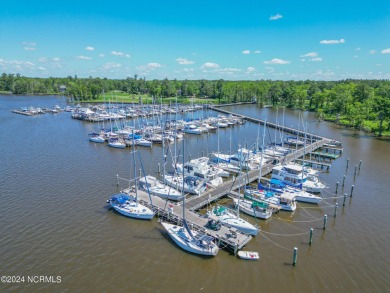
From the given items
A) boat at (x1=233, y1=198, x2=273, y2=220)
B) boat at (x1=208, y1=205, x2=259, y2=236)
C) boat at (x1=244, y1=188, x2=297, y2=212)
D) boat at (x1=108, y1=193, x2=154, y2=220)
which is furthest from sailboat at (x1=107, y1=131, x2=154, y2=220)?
boat at (x1=244, y1=188, x2=297, y2=212)

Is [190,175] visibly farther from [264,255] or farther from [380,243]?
[380,243]

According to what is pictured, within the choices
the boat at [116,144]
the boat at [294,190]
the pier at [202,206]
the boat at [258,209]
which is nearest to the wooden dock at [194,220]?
the pier at [202,206]

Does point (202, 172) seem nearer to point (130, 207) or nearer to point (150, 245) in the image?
point (130, 207)

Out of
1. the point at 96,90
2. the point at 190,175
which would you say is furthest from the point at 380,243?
the point at 96,90

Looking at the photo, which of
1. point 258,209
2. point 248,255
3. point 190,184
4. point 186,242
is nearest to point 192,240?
point 186,242

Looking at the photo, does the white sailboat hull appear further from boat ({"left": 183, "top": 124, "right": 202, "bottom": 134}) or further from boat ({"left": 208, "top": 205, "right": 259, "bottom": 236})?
boat ({"left": 183, "top": 124, "right": 202, "bottom": 134})
